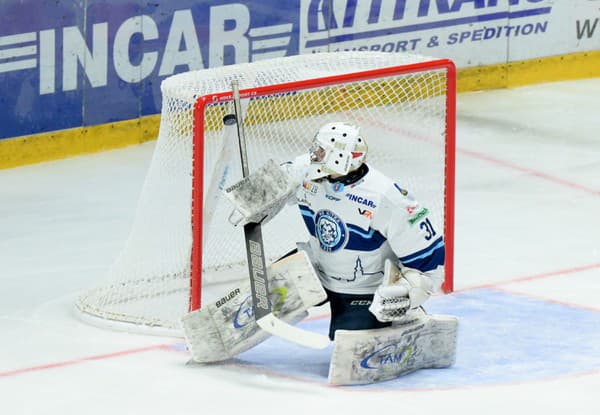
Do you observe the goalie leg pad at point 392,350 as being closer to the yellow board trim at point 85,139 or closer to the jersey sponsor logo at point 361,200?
the jersey sponsor logo at point 361,200

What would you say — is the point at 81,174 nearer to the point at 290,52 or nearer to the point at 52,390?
the point at 290,52

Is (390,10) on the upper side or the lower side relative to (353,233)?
upper

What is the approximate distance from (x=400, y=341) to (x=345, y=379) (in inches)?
11.2

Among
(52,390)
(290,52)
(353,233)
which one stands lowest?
(52,390)

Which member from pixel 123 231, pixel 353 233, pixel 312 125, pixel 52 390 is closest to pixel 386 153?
pixel 312 125

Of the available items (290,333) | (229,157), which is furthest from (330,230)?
(229,157)

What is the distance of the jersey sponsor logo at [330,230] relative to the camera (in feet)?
21.1

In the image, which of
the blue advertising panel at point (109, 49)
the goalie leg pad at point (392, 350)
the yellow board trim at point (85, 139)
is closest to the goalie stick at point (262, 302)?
the goalie leg pad at point (392, 350)

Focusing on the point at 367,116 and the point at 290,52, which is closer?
the point at 367,116

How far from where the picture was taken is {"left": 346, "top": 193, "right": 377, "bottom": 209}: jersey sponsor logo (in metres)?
6.38

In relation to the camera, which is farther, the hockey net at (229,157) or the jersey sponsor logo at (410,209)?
the hockey net at (229,157)

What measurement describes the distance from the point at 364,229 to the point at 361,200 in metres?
0.12

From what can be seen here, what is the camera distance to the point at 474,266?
8391 millimetres

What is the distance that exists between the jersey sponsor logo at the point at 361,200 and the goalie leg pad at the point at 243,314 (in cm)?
29
